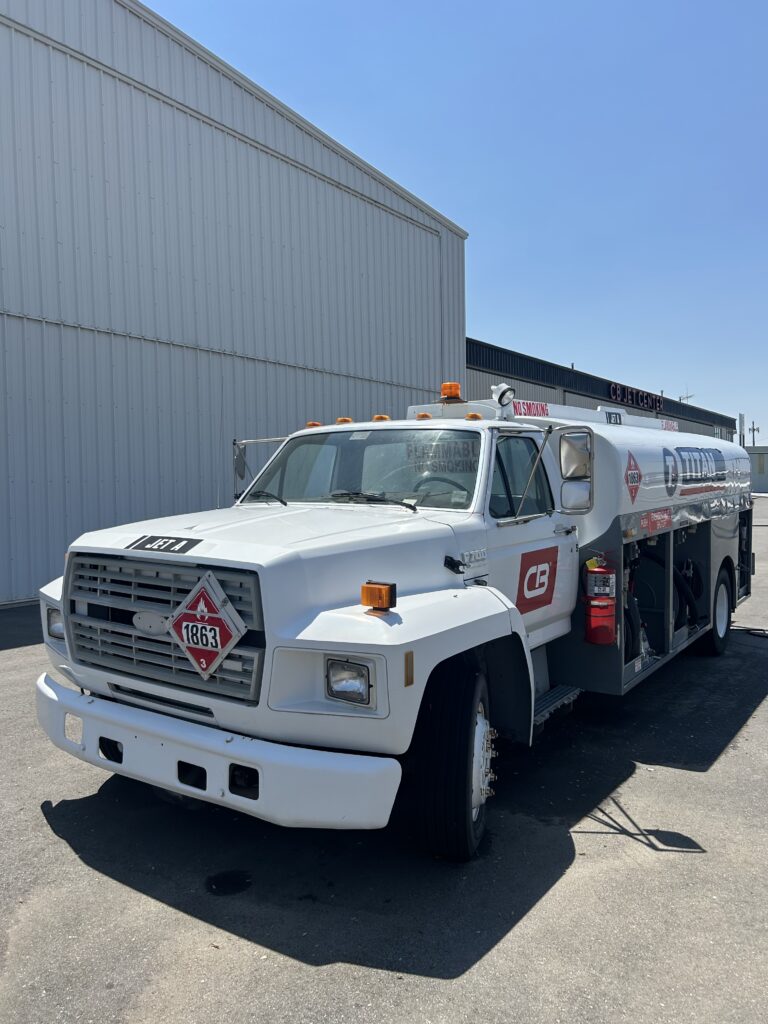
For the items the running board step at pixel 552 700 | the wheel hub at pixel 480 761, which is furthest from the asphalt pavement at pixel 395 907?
the running board step at pixel 552 700

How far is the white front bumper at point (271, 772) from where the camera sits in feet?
10.2

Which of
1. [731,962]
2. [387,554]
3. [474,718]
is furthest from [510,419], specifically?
[731,962]

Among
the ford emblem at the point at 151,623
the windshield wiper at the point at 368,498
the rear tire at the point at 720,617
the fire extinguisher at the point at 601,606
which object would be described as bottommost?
the rear tire at the point at 720,617

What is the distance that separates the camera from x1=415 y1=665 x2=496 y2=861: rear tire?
3543 millimetres

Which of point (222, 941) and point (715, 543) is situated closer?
point (222, 941)

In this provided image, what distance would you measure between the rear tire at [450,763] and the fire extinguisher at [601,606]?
1.70m

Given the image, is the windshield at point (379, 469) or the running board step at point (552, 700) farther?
the running board step at point (552, 700)

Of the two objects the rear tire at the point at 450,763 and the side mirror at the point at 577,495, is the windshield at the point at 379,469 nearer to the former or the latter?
the side mirror at the point at 577,495

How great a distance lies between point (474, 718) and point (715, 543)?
4.90 metres

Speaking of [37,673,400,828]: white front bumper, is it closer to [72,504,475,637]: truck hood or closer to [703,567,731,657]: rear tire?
[72,504,475,637]: truck hood

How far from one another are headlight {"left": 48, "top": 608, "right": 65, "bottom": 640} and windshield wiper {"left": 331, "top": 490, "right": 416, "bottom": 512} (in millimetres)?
1635

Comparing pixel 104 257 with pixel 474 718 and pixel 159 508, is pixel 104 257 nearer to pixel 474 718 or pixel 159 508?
pixel 159 508

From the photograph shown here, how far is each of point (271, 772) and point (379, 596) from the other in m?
0.81

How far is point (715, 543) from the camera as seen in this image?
7.64 meters
